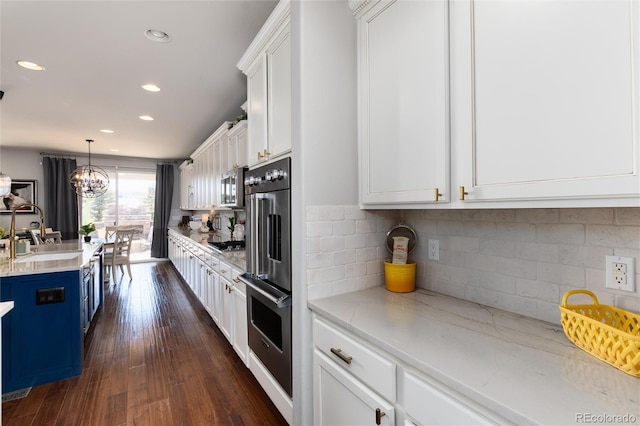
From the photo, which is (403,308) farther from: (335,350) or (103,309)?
(103,309)

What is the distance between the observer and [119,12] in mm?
1926

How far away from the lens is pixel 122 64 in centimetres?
259

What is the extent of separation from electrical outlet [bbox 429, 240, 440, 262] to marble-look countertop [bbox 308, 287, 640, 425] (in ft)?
0.85

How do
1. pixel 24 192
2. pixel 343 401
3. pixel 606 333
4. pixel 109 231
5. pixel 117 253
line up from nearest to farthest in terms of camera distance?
pixel 606 333 → pixel 343 401 → pixel 117 253 → pixel 24 192 → pixel 109 231

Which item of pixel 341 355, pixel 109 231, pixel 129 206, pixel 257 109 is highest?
pixel 257 109

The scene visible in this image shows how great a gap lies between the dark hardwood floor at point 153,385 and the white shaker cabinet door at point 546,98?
6.23 feet

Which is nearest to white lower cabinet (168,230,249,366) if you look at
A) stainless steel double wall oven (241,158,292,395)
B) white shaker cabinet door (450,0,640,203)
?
stainless steel double wall oven (241,158,292,395)

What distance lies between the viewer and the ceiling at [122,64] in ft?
6.37

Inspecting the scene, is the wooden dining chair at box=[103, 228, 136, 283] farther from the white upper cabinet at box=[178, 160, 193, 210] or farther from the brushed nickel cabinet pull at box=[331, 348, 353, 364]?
the brushed nickel cabinet pull at box=[331, 348, 353, 364]

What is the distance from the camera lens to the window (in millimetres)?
7020

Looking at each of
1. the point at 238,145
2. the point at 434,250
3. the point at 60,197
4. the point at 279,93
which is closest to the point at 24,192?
the point at 60,197

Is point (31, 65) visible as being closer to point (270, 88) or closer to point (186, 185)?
point (270, 88)

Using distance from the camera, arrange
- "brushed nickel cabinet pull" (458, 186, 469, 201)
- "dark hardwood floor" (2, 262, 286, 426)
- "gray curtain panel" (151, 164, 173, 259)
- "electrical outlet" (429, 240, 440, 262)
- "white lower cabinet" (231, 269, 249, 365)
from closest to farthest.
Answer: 1. "brushed nickel cabinet pull" (458, 186, 469, 201)
2. "electrical outlet" (429, 240, 440, 262)
3. "dark hardwood floor" (2, 262, 286, 426)
4. "white lower cabinet" (231, 269, 249, 365)
5. "gray curtain panel" (151, 164, 173, 259)

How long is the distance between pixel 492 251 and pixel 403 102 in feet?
2.63
